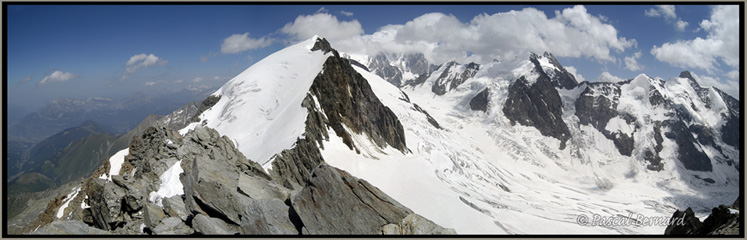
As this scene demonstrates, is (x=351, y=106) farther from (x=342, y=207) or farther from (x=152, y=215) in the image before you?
(x=342, y=207)

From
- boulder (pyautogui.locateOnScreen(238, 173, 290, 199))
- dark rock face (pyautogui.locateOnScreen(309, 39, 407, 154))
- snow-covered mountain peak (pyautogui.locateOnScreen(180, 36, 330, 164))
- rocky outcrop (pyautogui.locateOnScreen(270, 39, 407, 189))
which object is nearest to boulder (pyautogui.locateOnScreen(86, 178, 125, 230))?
boulder (pyautogui.locateOnScreen(238, 173, 290, 199))

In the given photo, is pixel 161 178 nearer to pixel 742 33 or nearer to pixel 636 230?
pixel 742 33

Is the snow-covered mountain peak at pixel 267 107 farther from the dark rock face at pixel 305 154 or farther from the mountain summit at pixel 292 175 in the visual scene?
the dark rock face at pixel 305 154

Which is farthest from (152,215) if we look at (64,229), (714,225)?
(714,225)

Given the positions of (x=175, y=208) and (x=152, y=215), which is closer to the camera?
(x=152, y=215)

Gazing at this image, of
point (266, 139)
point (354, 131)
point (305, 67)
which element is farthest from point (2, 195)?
point (305, 67)

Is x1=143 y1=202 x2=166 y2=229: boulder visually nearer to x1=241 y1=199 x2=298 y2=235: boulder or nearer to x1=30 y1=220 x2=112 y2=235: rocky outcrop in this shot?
x1=30 y1=220 x2=112 y2=235: rocky outcrop
